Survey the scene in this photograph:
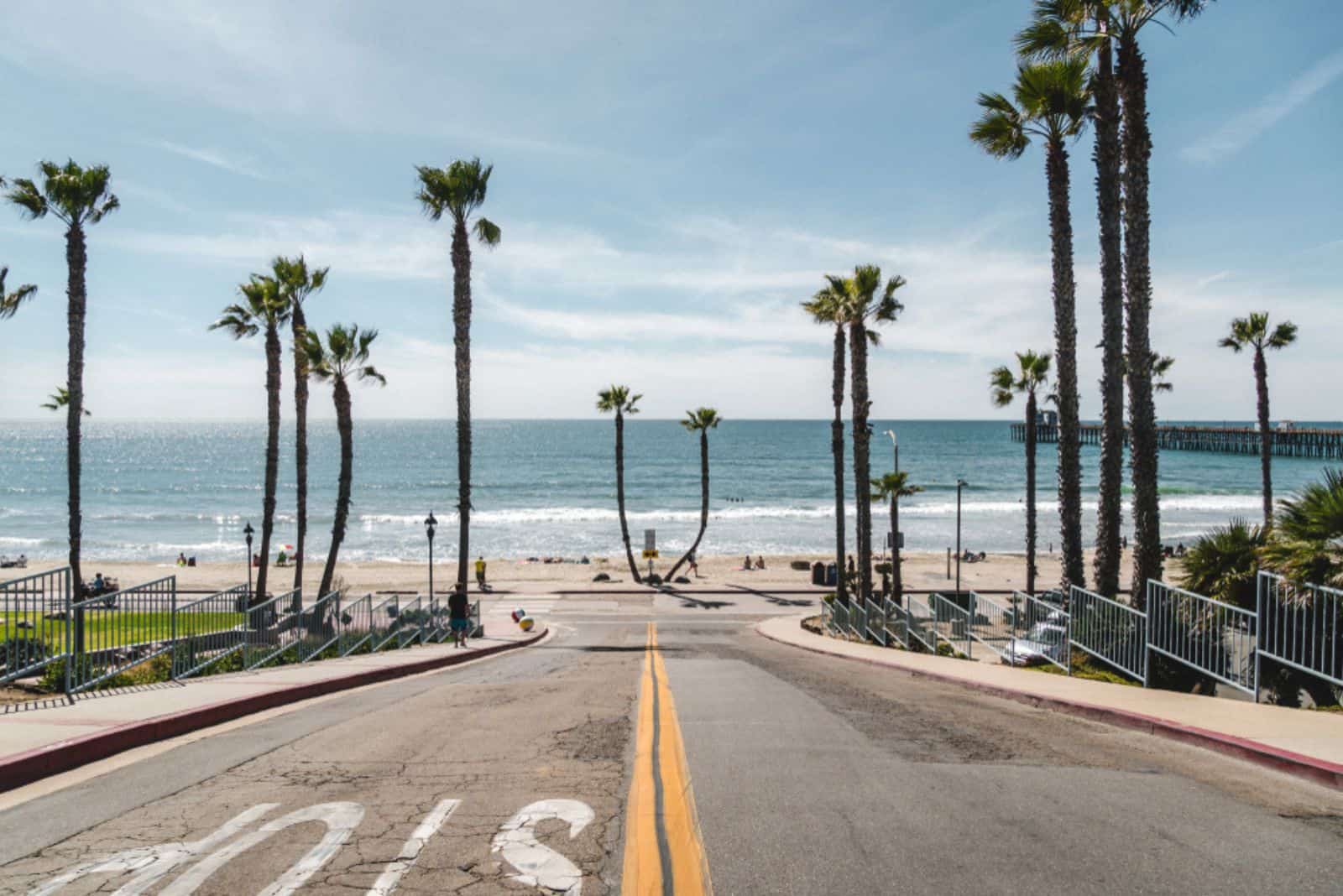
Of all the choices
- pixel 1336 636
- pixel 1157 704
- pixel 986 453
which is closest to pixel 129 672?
pixel 1157 704

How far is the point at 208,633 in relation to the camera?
14.4 meters

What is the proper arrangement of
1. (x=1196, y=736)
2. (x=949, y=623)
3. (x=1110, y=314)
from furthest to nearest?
(x=949, y=623) < (x=1110, y=314) < (x=1196, y=736)

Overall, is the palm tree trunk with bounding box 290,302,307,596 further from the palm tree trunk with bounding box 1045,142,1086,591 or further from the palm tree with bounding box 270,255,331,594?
the palm tree trunk with bounding box 1045,142,1086,591

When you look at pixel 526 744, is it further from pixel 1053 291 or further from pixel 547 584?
pixel 547 584

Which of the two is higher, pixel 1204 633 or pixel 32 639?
pixel 32 639

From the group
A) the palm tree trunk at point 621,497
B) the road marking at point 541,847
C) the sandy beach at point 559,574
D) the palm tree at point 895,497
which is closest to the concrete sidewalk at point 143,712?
the road marking at point 541,847

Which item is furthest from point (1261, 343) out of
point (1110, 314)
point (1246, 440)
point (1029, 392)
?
point (1246, 440)

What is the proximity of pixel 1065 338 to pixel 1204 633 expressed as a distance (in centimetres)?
1094

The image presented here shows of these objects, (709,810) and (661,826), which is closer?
(661,826)

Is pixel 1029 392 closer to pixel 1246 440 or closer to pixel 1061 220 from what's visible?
pixel 1061 220

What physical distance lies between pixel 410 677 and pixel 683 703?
6.97m

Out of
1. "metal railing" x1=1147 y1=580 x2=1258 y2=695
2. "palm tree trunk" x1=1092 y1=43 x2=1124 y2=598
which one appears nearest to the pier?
"palm tree trunk" x1=1092 y1=43 x2=1124 y2=598

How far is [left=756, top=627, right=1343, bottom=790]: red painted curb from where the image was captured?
7156mm

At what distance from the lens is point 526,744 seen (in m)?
7.93
